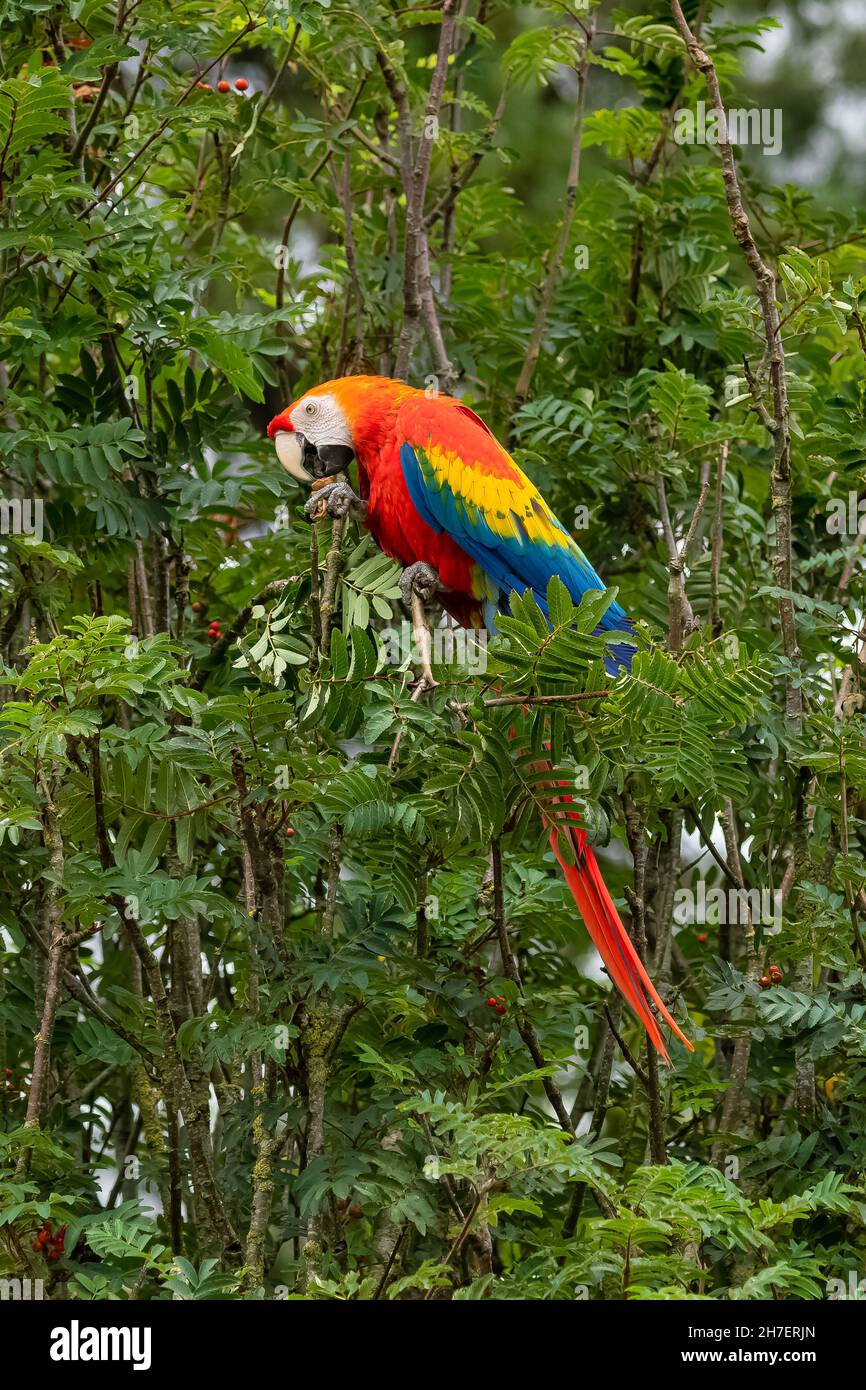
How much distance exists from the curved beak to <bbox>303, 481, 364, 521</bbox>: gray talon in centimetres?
11

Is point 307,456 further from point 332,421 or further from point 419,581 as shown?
point 419,581

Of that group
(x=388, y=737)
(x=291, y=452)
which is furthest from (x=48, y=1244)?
(x=291, y=452)

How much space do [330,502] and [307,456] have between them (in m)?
0.29

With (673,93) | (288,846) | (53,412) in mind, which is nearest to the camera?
(288,846)

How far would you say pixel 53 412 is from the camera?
3.25 metres

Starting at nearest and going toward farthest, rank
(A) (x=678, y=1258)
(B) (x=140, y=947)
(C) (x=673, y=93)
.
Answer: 1. (A) (x=678, y=1258)
2. (B) (x=140, y=947)
3. (C) (x=673, y=93)

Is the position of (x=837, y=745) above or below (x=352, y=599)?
below

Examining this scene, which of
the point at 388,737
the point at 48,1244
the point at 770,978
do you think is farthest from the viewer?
the point at 770,978

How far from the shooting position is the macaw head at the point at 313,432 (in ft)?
11.5

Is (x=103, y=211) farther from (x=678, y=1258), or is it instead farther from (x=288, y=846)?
(x=678, y=1258)

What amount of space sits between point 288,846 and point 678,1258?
3.59 ft

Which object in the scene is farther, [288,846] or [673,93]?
[673,93]

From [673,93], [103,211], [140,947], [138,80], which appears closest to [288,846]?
[140,947]

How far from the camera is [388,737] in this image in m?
3.02
